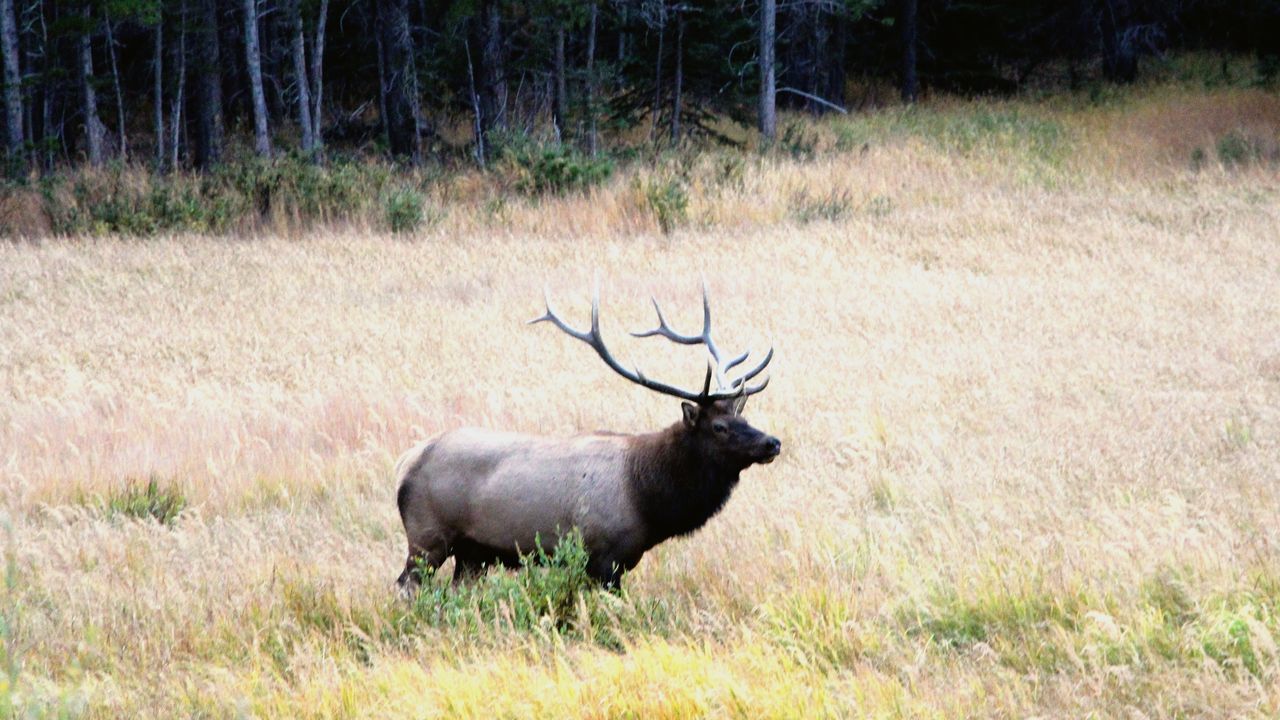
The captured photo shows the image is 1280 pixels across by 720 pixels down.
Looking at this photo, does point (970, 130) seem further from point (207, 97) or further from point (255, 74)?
point (207, 97)

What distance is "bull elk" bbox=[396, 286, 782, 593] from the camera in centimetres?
573

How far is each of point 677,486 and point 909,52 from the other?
102 feet

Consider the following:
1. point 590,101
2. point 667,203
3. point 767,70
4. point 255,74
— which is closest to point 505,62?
point 590,101

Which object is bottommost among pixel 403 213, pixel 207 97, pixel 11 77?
pixel 403 213

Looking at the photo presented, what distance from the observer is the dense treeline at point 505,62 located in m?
26.6

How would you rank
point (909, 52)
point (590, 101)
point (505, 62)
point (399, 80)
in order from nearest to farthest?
point (399, 80), point (590, 101), point (505, 62), point (909, 52)

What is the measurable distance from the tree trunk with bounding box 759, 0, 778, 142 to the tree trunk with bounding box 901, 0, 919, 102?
26.7ft

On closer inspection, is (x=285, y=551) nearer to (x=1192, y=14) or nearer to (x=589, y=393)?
(x=589, y=393)

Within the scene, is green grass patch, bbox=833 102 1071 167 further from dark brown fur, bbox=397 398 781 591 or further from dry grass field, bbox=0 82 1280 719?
dark brown fur, bbox=397 398 781 591

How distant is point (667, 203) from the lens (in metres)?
19.6

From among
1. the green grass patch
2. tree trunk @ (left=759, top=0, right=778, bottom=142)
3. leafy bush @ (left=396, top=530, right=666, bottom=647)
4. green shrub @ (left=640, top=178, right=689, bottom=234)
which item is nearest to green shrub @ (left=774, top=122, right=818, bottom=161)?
tree trunk @ (left=759, top=0, right=778, bottom=142)

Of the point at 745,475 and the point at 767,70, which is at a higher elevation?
the point at 767,70

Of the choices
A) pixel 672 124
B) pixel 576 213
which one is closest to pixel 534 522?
pixel 576 213

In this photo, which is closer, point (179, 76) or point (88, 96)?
point (88, 96)
